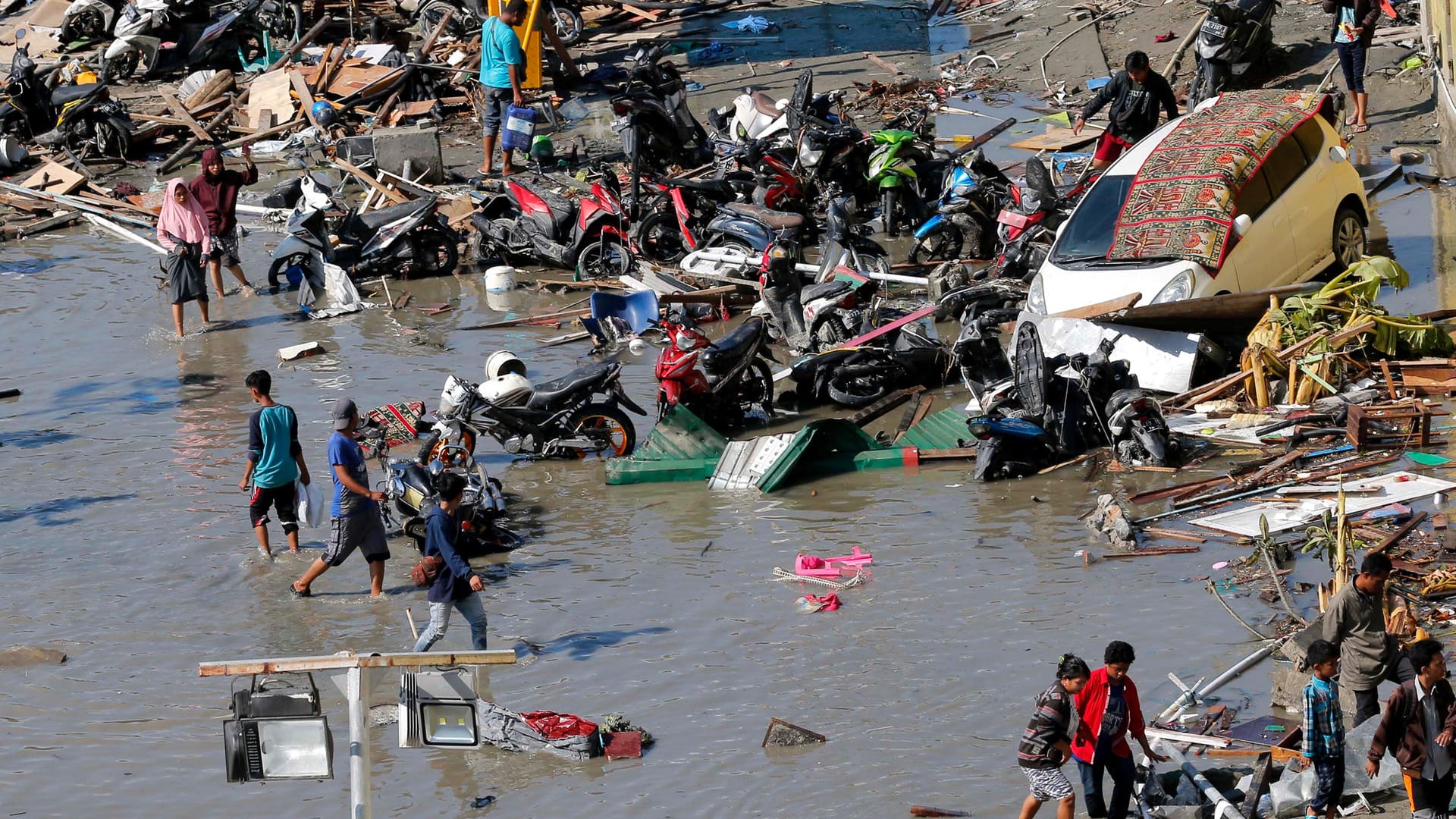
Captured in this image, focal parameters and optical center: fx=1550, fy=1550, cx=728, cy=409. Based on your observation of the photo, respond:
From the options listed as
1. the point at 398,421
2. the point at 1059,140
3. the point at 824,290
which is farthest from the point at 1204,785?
the point at 1059,140

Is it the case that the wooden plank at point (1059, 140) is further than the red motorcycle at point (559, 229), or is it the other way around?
the wooden plank at point (1059, 140)

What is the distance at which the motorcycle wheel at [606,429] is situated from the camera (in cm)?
1262

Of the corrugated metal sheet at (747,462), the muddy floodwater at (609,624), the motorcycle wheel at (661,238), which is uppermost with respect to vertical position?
the motorcycle wheel at (661,238)

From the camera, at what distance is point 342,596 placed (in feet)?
33.8

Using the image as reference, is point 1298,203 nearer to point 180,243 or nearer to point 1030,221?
point 1030,221

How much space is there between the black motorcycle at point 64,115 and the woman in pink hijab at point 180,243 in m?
8.15

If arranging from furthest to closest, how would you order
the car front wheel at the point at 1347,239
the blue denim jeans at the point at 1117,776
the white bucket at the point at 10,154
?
the white bucket at the point at 10,154 → the car front wheel at the point at 1347,239 → the blue denim jeans at the point at 1117,776

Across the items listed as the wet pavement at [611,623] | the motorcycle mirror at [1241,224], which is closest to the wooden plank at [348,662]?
the wet pavement at [611,623]

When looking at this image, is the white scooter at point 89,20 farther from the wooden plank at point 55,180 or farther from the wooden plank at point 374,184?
the wooden plank at point 374,184

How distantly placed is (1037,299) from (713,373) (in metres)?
2.87

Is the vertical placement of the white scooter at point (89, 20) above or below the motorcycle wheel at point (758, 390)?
above

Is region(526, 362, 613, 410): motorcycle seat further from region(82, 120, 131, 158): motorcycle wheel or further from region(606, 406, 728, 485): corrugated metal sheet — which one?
region(82, 120, 131, 158): motorcycle wheel

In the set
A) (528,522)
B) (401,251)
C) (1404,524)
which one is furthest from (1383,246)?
(401,251)

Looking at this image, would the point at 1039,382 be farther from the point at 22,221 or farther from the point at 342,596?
the point at 22,221
